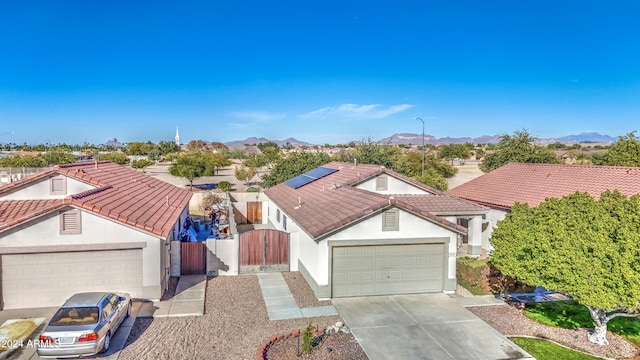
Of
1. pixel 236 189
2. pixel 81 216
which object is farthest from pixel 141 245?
pixel 236 189

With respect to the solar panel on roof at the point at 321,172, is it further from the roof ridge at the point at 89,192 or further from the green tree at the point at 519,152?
the green tree at the point at 519,152

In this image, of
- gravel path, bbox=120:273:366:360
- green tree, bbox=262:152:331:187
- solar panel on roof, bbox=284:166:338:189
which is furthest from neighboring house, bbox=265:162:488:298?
green tree, bbox=262:152:331:187

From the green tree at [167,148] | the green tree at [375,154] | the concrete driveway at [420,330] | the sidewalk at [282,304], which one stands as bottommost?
the concrete driveway at [420,330]

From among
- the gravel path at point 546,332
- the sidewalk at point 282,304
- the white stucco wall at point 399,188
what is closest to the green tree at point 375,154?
the white stucco wall at point 399,188

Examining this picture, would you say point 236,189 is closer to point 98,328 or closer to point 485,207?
point 485,207

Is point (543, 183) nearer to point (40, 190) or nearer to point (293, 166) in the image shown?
point (293, 166)

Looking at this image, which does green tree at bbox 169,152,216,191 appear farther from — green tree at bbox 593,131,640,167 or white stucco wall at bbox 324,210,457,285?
green tree at bbox 593,131,640,167
